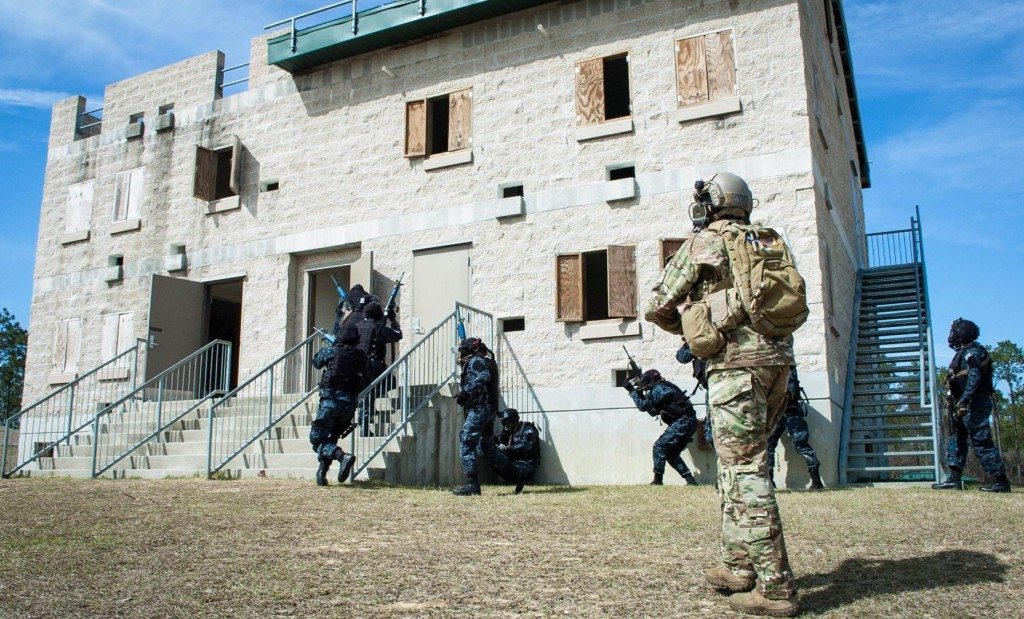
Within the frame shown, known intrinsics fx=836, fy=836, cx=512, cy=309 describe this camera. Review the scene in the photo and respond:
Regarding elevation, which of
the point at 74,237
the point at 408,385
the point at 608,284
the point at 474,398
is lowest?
the point at 474,398

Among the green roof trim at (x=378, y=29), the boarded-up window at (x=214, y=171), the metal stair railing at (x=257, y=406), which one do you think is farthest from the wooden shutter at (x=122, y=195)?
the metal stair railing at (x=257, y=406)

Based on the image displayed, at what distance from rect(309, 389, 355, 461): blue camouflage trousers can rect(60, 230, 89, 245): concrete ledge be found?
1095cm

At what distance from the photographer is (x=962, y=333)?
383 inches

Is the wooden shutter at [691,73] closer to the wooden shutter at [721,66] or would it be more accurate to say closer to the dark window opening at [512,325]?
the wooden shutter at [721,66]

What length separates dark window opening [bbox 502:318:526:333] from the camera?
13.6m

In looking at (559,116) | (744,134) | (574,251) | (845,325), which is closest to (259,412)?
(574,251)

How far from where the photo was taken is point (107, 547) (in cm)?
551

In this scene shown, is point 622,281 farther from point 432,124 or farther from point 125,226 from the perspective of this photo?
point 125,226

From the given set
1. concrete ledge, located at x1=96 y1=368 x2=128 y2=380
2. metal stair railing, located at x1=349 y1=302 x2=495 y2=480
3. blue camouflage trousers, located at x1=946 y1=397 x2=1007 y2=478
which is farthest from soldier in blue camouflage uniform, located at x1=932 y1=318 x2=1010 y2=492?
concrete ledge, located at x1=96 y1=368 x2=128 y2=380

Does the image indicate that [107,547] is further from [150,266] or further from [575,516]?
[150,266]

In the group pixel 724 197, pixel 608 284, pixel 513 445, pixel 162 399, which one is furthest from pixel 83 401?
pixel 724 197

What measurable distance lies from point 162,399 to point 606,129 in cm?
885

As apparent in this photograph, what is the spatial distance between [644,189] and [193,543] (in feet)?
29.9

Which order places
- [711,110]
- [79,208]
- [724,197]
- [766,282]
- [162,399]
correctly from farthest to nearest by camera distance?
1. [79,208]
2. [162,399]
3. [711,110]
4. [724,197]
5. [766,282]
